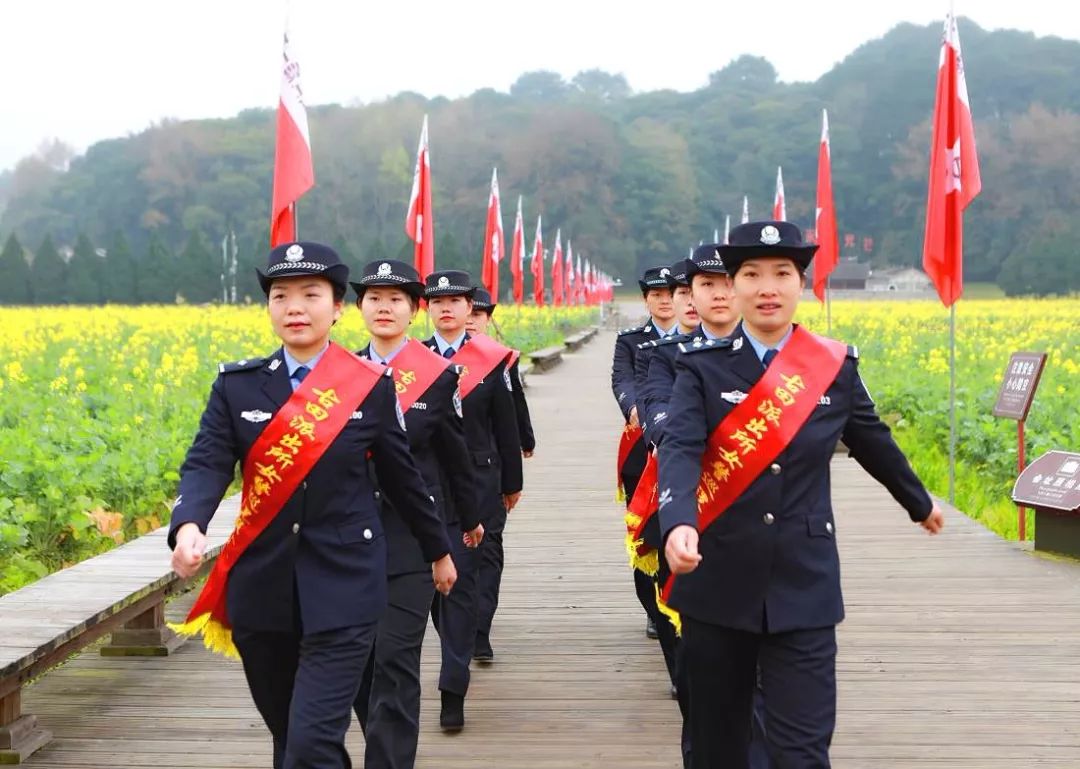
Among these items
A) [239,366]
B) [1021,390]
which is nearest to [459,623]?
[239,366]

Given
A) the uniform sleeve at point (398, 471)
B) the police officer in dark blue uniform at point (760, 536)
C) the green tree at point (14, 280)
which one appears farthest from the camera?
the green tree at point (14, 280)

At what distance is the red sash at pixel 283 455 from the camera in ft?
10.9

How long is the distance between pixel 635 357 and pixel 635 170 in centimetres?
11246

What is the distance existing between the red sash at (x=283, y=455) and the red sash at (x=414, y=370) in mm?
999

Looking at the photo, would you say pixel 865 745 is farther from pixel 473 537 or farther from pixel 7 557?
pixel 7 557

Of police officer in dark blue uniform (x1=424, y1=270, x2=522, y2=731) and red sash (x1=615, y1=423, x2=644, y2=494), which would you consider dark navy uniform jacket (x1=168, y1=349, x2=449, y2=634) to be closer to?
police officer in dark blue uniform (x1=424, y1=270, x2=522, y2=731)

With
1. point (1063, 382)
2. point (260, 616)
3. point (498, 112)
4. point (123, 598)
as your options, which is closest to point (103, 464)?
point (123, 598)

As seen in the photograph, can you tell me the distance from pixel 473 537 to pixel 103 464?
4.46m

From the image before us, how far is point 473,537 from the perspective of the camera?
4703mm

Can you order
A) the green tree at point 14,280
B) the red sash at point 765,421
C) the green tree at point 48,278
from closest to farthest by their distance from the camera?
1. the red sash at point 765,421
2. the green tree at point 14,280
3. the green tree at point 48,278

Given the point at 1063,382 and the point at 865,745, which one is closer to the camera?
the point at 865,745

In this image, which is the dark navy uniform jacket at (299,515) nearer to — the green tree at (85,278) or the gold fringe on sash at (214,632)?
the gold fringe on sash at (214,632)

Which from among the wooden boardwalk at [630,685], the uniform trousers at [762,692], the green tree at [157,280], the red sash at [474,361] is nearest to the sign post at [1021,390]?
the wooden boardwalk at [630,685]

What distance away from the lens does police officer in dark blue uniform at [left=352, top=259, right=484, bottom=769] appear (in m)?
3.80
